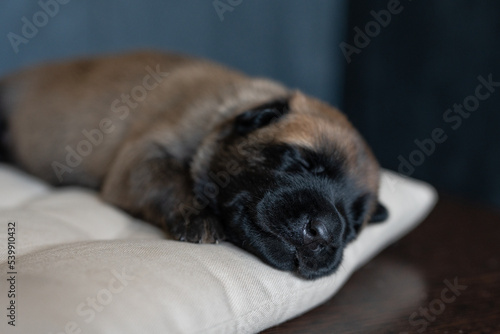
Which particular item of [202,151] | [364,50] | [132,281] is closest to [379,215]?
[202,151]

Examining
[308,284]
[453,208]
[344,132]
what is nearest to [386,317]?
Result: [308,284]

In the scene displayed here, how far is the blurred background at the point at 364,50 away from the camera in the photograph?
3451 mm

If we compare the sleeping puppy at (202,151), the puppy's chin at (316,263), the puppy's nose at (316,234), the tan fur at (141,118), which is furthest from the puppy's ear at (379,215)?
the puppy's nose at (316,234)

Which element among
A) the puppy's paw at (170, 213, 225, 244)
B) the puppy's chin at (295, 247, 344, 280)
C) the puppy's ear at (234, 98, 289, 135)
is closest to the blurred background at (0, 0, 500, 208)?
the puppy's ear at (234, 98, 289, 135)

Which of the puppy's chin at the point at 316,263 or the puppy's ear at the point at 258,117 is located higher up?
the puppy's ear at the point at 258,117

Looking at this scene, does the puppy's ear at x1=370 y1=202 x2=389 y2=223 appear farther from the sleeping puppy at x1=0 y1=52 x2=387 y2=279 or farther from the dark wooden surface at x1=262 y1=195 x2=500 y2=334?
the dark wooden surface at x1=262 y1=195 x2=500 y2=334

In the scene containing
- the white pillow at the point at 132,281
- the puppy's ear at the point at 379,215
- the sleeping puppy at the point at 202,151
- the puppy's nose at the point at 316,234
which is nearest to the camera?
the white pillow at the point at 132,281

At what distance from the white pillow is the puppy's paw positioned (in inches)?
2.0

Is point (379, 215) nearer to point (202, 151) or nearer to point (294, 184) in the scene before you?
point (294, 184)

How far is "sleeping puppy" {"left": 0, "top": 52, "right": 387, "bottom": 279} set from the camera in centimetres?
173

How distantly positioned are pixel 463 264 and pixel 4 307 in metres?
1.89

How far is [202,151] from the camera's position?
2111 millimetres

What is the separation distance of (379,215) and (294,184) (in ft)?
1.92

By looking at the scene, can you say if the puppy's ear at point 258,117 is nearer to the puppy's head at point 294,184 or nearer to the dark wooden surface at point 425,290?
the puppy's head at point 294,184
